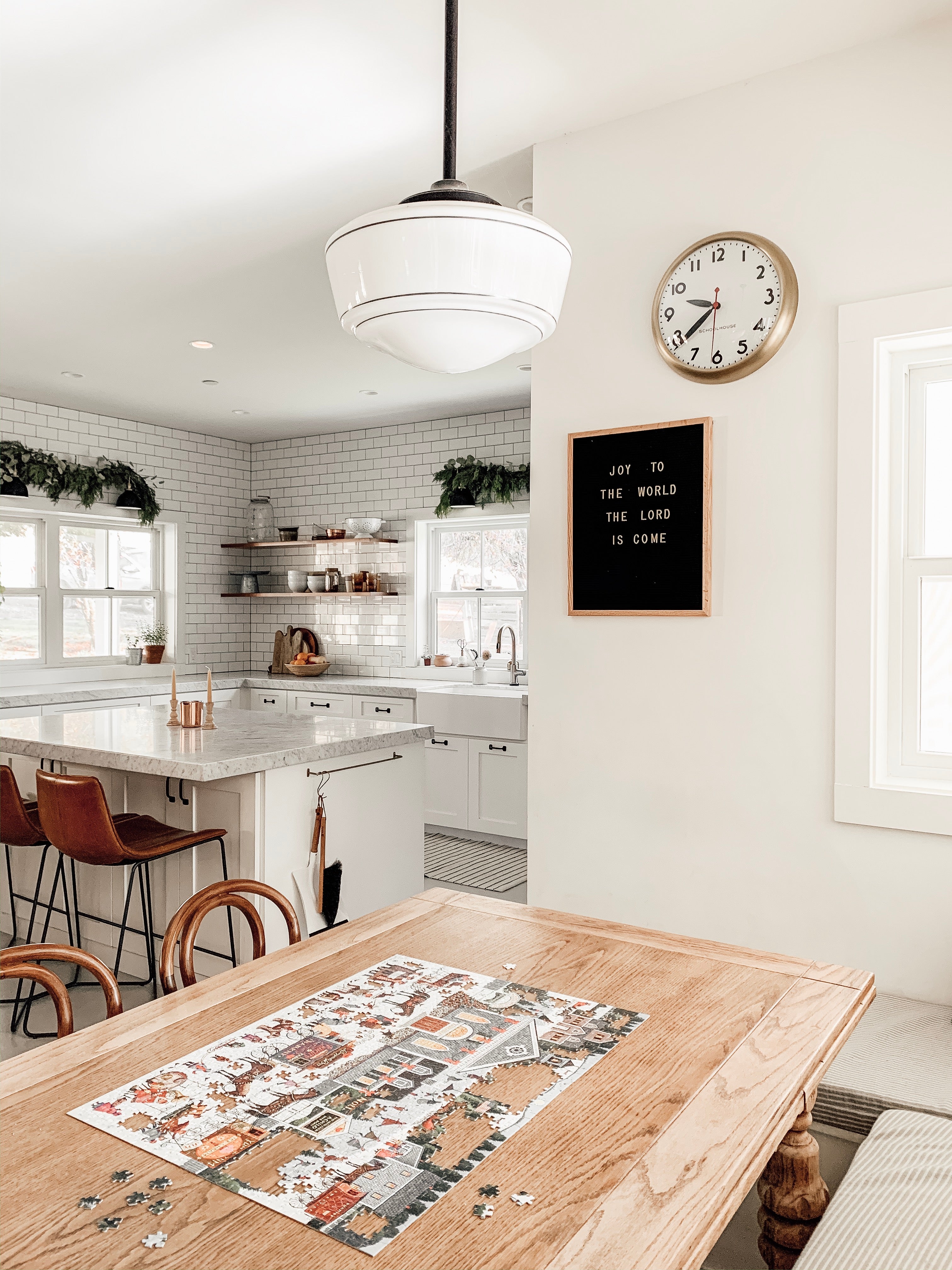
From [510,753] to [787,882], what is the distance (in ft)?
10.0

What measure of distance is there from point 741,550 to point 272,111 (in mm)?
1853

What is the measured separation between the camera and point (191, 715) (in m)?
3.88

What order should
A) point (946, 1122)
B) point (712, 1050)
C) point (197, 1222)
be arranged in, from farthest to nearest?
point (946, 1122) → point (712, 1050) → point (197, 1222)

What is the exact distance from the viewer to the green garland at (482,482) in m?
6.30

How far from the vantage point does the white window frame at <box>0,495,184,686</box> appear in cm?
628

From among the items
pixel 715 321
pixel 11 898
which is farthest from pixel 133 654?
pixel 715 321

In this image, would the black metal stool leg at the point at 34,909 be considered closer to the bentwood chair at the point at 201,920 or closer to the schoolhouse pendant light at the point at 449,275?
the bentwood chair at the point at 201,920

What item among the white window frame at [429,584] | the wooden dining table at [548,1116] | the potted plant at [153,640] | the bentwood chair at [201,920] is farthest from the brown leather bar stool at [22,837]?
the white window frame at [429,584]

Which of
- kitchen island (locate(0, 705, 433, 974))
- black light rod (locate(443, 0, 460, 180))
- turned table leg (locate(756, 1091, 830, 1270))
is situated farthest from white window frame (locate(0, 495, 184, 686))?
turned table leg (locate(756, 1091, 830, 1270))

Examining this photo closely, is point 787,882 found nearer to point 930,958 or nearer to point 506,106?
point 930,958

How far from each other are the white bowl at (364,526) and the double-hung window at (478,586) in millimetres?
395

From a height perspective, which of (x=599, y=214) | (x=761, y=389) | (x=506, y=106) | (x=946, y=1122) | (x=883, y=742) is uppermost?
(x=506, y=106)

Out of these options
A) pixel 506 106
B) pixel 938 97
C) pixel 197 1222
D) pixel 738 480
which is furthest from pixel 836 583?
pixel 197 1222

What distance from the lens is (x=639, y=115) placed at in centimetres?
281
